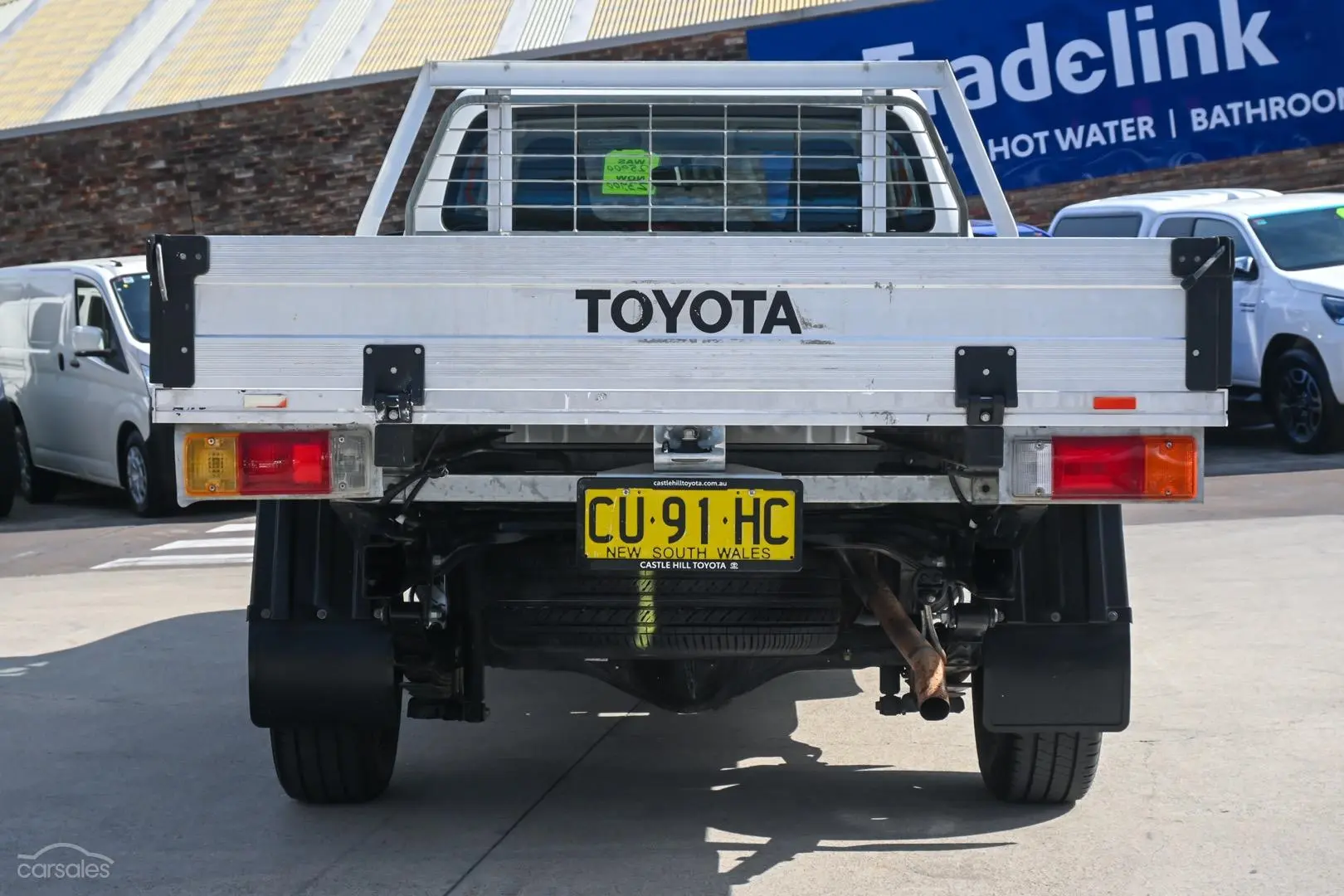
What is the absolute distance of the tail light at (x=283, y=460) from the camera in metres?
4.10

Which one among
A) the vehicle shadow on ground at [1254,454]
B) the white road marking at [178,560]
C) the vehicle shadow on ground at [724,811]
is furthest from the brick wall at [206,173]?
the vehicle shadow on ground at [724,811]

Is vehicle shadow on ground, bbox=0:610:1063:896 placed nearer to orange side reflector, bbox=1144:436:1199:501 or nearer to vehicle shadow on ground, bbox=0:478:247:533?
orange side reflector, bbox=1144:436:1199:501

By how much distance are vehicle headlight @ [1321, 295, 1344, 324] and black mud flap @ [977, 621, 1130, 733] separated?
883 centimetres

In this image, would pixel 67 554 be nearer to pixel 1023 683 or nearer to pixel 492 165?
pixel 492 165

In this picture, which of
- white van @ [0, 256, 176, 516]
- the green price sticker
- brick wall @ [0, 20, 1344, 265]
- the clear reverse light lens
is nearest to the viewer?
the clear reverse light lens

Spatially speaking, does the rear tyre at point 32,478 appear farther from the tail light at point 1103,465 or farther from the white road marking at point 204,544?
the tail light at point 1103,465

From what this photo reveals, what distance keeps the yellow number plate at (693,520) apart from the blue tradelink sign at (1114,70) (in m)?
14.8

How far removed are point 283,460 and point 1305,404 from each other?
1033 centimetres

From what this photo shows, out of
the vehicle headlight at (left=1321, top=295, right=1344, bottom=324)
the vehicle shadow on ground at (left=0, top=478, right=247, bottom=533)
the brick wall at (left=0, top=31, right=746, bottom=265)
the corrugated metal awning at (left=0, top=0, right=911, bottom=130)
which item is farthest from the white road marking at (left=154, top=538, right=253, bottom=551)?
the corrugated metal awning at (left=0, top=0, right=911, bottom=130)

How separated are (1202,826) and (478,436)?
7.12 feet

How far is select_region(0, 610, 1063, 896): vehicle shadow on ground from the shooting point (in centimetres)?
450

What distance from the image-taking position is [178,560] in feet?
34.0

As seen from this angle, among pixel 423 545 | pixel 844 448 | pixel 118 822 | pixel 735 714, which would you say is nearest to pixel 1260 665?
pixel 735 714

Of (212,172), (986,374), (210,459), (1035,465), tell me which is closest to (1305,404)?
(1035,465)
